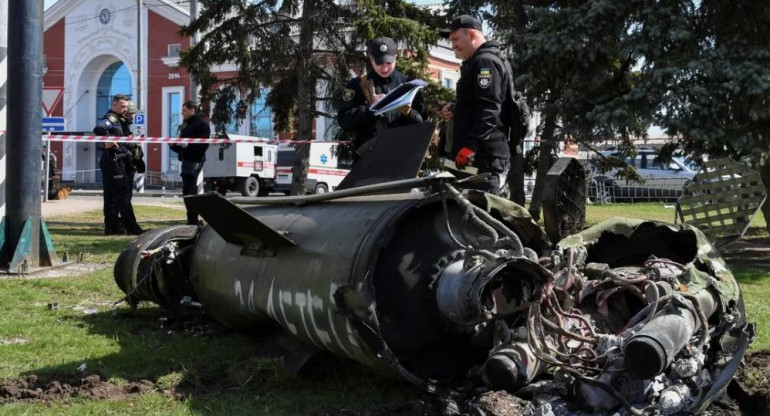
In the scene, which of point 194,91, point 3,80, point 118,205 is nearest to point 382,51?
point 3,80

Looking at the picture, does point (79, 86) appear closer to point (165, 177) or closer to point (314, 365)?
point (165, 177)

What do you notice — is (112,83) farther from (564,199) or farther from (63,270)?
(564,199)

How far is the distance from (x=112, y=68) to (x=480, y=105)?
42056 millimetres

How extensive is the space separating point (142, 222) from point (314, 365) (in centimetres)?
1053

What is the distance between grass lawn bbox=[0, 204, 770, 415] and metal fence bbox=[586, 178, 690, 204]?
1924cm

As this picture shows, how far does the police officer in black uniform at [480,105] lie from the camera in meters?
5.10

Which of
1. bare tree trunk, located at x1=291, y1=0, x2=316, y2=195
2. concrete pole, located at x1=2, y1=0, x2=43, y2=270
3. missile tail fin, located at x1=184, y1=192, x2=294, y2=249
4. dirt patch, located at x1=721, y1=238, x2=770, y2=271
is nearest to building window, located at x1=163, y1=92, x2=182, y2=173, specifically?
bare tree trunk, located at x1=291, y1=0, x2=316, y2=195

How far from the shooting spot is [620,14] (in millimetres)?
9492

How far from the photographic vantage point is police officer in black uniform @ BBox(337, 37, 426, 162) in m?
5.87

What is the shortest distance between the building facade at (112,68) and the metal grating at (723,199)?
35347mm

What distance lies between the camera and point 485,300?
355cm

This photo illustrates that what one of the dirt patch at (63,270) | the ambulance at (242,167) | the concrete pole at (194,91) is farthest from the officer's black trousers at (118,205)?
the ambulance at (242,167)

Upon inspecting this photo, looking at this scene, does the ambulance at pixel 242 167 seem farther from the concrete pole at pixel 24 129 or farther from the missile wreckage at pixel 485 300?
the missile wreckage at pixel 485 300

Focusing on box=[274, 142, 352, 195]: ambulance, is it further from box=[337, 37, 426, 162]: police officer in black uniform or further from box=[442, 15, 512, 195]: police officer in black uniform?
box=[442, 15, 512, 195]: police officer in black uniform
